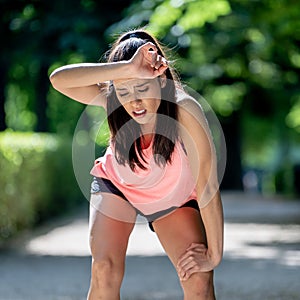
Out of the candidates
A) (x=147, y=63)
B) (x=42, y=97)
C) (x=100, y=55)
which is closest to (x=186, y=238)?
(x=147, y=63)

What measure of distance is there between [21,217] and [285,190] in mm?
17228

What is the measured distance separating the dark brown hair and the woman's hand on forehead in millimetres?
188

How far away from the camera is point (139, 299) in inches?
338

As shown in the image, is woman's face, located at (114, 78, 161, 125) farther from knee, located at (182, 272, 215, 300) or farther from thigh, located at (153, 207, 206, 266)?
knee, located at (182, 272, 215, 300)

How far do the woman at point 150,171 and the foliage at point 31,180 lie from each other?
8.99m

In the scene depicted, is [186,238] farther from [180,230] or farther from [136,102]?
[136,102]

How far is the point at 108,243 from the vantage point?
4.46 metres

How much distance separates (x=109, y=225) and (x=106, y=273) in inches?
9.0

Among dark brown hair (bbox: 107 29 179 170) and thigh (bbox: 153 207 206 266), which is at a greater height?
dark brown hair (bbox: 107 29 179 170)

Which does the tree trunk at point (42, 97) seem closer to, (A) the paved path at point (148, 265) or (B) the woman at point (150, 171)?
(A) the paved path at point (148, 265)

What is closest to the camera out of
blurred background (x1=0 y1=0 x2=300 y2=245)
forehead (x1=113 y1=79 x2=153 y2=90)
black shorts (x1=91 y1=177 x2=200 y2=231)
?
forehead (x1=113 y1=79 x2=153 y2=90)

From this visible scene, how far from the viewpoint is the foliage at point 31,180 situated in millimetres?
14172

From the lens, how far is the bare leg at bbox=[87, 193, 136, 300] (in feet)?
14.6

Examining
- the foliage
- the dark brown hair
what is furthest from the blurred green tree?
the dark brown hair
